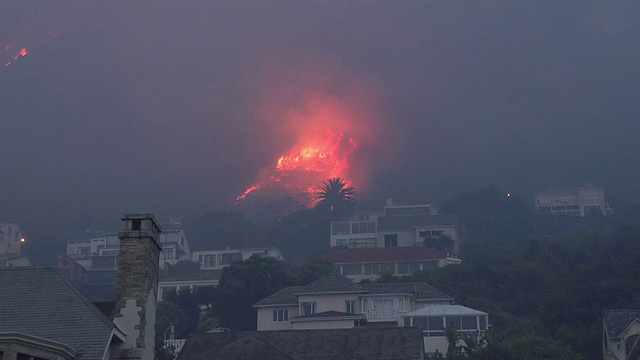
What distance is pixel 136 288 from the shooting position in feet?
84.6

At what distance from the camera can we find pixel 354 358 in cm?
4753

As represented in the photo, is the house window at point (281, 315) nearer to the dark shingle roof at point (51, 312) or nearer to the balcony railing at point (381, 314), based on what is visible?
the balcony railing at point (381, 314)

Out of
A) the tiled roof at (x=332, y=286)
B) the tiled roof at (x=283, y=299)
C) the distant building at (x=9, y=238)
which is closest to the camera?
the tiled roof at (x=332, y=286)

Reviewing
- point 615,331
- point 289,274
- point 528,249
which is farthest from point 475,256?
point 615,331

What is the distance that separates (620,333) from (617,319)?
192cm

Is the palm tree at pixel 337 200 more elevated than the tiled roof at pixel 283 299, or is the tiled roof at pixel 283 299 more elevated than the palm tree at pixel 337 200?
the palm tree at pixel 337 200

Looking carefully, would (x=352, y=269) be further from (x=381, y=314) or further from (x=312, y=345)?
(x=312, y=345)

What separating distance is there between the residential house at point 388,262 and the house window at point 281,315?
26481mm

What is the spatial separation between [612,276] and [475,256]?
34.2 metres

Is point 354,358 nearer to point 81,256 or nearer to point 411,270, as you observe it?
point 411,270

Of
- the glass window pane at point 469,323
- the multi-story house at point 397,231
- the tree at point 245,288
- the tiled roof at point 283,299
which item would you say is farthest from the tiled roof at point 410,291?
the multi-story house at point 397,231

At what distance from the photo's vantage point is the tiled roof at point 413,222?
13050 centimetres

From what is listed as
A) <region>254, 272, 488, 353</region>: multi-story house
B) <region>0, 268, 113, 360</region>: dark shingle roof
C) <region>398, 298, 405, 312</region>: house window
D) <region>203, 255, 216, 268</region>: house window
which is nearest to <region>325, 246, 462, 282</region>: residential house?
<region>254, 272, 488, 353</region>: multi-story house

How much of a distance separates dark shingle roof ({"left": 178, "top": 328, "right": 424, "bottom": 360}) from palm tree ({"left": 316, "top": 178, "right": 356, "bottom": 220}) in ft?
347
